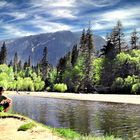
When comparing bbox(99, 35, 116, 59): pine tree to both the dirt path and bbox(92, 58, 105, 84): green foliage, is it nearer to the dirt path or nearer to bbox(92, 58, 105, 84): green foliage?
bbox(92, 58, 105, 84): green foliage

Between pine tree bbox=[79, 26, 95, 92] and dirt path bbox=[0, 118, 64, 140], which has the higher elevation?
pine tree bbox=[79, 26, 95, 92]

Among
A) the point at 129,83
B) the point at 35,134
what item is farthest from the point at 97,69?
the point at 35,134

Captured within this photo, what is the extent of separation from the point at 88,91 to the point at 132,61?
1765 centimetres


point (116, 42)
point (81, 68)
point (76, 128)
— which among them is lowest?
point (76, 128)

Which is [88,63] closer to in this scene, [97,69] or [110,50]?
[97,69]

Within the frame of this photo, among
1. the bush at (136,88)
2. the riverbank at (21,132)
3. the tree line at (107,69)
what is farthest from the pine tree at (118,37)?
the riverbank at (21,132)

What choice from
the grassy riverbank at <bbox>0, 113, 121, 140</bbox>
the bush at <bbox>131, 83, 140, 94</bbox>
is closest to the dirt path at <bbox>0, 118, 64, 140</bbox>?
the grassy riverbank at <bbox>0, 113, 121, 140</bbox>

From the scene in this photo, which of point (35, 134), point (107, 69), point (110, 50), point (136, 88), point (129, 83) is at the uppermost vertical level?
point (110, 50)

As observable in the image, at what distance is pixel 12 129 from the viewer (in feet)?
68.0

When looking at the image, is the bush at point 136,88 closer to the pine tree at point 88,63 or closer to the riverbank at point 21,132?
the pine tree at point 88,63

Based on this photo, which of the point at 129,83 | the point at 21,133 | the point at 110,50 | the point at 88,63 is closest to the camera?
the point at 21,133

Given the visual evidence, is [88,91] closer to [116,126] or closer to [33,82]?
[33,82]

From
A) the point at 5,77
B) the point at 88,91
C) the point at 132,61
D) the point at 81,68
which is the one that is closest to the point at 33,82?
the point at 5,77

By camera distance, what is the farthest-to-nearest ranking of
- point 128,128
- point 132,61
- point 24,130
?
1. point 132,61
2. point 128,128
3. point 24,130
